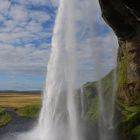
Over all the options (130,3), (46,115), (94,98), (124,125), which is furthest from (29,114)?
(130,3)

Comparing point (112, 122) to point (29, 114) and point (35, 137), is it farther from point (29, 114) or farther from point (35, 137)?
point (29, 114)

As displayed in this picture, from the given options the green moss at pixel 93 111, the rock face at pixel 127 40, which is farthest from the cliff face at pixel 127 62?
the green moss at pixel 93 111

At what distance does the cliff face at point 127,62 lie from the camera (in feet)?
111

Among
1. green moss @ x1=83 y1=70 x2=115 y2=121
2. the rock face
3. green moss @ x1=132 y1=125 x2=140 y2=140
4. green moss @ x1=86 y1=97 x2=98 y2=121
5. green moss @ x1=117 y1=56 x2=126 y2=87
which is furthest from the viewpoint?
green moss @ x1=83 y1=70 x2=115 y2=121

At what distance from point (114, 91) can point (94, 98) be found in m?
4.50

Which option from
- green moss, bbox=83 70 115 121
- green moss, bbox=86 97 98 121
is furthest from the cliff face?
green moss, bbox=86 97 98 121

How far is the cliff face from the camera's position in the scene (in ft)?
111

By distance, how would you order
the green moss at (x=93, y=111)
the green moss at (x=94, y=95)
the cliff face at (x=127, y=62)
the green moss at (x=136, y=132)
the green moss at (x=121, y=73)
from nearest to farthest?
the green moss at (x=136, y=132)
the cliff face at (x=127, y=62)
the green moss at (x=93, y=111)
the green moss at (x=121, y=73)
the green moss at (x=94, y=95)

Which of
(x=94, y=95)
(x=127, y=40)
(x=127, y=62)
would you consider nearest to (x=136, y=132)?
(x=127, y=62)

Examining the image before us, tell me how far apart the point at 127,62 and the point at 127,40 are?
225cm

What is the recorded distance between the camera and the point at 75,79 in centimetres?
3909

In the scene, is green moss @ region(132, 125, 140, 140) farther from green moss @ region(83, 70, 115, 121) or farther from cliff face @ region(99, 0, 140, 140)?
green moss @ region(83, 70, 115, 121)

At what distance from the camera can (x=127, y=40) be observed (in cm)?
3853

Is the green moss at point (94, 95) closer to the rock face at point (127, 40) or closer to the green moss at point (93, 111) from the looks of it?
the green moss at point (93, 111)
